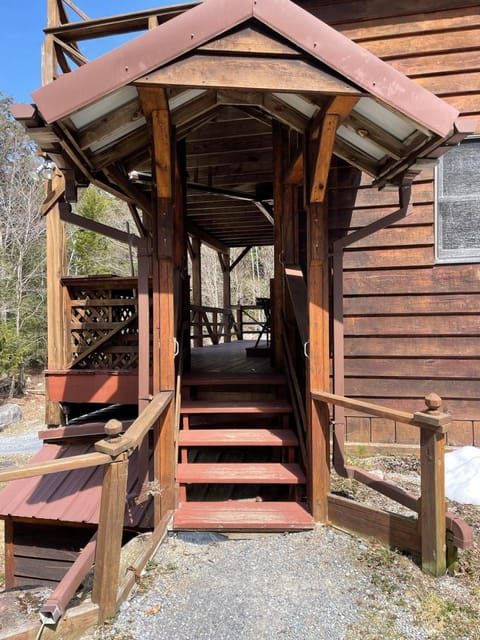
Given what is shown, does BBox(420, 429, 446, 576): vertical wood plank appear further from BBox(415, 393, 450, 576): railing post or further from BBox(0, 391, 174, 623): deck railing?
BBox(0, 391, 174, 623): deck railing

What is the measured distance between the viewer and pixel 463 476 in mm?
3283

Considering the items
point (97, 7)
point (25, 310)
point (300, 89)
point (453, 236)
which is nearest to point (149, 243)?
point (300, 89)

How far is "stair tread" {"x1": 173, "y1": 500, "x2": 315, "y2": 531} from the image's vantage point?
2600 mm

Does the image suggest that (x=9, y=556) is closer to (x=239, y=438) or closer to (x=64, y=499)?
(x=64, y=499)

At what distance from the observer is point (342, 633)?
1.78 meters

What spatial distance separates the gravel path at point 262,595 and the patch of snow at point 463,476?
46.0 inches

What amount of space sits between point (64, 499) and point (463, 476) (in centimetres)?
329

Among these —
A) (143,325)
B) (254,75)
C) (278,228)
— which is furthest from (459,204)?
(143,325)

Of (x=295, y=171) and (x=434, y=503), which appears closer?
(x=434, y=503)

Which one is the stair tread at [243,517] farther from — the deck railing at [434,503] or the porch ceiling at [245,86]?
the porch ceiling at [245,86]

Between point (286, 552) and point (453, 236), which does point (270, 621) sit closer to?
point (286, 552)

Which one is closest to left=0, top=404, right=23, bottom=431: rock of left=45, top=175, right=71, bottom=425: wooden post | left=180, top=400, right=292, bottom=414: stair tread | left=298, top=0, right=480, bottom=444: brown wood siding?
left=45, top=175, right=71, bottom=425: wooden post

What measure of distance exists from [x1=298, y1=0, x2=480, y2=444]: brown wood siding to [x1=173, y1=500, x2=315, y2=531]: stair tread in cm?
156

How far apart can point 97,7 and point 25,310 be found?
979 cm
